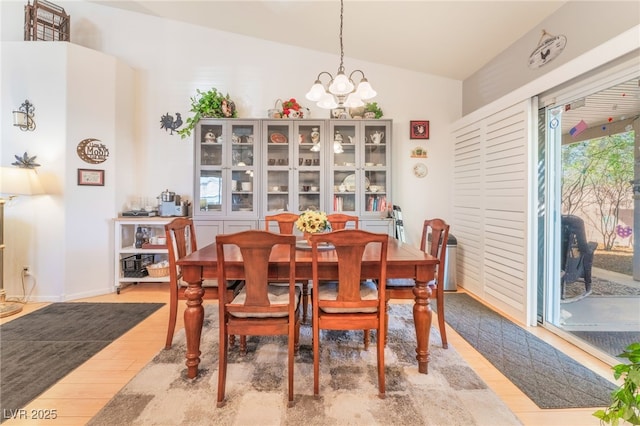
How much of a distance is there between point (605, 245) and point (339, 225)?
2.09m

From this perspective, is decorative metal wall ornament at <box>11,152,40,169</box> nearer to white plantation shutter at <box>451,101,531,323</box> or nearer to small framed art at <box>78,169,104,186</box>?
small framed art at <box>78,169,104,186</box>

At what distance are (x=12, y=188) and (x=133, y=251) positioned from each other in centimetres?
122

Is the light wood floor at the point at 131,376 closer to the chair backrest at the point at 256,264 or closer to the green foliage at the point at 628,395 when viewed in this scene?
the green foliage at the point at 628,395

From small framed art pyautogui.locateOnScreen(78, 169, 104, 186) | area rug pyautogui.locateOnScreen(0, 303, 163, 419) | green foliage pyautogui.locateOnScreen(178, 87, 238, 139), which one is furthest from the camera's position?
green foliage pyautogui.locateOnScreen(178, 87, 238, 139)

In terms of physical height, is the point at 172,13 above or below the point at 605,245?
above

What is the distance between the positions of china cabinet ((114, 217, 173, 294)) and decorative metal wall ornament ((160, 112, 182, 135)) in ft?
4.15

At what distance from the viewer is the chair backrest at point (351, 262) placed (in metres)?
A: 1.54

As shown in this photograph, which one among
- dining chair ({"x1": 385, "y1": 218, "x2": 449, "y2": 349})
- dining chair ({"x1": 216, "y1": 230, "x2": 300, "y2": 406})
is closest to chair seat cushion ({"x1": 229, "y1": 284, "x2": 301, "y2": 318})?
dining chair ({"x1": 216, "y1": 230, "x2": 300, "y2": 406})

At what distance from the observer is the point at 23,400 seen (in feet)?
5.33

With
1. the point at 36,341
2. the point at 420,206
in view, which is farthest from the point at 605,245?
the point at 36,341

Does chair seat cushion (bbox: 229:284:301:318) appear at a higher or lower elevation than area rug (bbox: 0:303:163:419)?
higher

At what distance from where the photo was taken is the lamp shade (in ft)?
8.99

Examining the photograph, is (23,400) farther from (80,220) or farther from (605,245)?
(605,245)

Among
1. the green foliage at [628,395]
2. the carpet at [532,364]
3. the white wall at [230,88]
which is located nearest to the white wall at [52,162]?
the white wall at [230,88]
